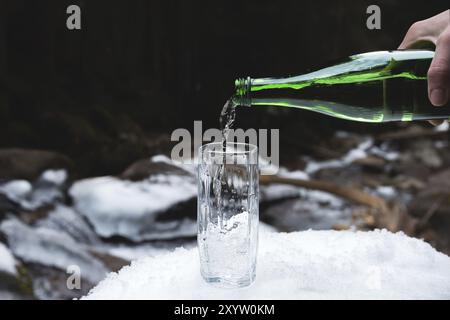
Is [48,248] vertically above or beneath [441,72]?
beneath

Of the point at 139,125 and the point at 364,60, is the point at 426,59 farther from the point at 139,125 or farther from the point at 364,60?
the point at 139,125

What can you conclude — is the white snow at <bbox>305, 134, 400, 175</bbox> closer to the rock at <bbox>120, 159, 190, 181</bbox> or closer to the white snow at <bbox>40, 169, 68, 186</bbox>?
the rock at <bbox>120, 159, 190, 181</bbox>

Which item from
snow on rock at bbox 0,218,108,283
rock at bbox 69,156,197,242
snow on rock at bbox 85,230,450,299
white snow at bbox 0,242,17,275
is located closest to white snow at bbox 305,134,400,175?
rock at bbox 69,156,197,242

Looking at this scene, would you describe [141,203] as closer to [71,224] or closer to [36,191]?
[71,224]

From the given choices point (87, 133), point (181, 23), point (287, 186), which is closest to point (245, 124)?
point (287, 186)

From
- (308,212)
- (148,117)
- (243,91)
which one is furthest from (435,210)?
(243,91)

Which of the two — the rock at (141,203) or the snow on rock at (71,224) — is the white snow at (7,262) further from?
the rock at (141,203)
